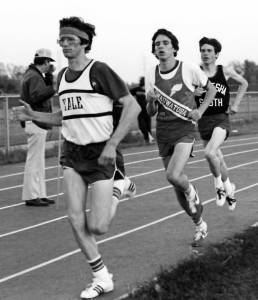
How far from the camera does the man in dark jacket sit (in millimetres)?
9914

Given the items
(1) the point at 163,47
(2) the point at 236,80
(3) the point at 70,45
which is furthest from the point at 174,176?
(2) the point at 236,80

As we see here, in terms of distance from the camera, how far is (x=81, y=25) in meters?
5.70

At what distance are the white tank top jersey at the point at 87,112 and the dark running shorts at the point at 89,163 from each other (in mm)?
60

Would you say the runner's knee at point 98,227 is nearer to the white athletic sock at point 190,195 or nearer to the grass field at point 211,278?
the grass field at point 211,278

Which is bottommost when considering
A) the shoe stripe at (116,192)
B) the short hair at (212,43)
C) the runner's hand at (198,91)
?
the shoe stripe at (116,192)

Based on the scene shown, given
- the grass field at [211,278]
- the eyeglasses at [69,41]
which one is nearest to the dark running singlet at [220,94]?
the grass field at [211,278]

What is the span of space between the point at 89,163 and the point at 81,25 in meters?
1.07

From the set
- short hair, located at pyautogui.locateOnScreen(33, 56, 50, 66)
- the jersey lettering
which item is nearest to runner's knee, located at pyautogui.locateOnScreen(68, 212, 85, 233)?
the jersey lettering

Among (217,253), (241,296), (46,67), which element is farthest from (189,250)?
(46,67)

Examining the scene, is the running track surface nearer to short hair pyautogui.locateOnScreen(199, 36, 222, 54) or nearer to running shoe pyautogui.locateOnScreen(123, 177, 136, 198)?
running shoe pyautogui.locateOnScreen(123, 177, 136, 198)

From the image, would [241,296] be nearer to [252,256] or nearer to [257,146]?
[252,256]

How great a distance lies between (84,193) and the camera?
5.72 meters

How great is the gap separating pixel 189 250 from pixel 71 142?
204cm

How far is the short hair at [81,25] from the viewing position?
569cm
